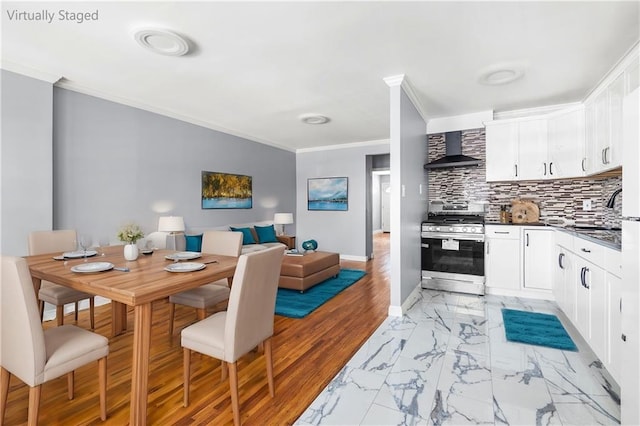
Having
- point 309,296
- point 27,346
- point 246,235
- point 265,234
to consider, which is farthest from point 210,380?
point 265,234

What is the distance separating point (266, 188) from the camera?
21.1ft

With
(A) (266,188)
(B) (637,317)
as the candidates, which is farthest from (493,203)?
(A) (266,188)

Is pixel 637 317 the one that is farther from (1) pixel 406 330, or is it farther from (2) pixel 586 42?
(2) pixel 586 42

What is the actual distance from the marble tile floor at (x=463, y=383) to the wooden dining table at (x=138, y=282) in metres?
0.89

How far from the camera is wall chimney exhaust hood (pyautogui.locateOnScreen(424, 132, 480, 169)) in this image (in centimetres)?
418

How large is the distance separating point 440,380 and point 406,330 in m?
0.82

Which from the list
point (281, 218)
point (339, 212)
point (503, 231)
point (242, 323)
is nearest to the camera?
point (242, 323)

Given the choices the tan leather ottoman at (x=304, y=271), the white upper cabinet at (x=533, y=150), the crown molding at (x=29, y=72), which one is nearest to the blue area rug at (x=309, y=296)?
the tan leather ottoman at (x=304, y=271)

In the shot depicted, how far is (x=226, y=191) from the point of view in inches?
216

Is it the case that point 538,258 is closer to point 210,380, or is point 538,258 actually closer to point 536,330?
point 536,330

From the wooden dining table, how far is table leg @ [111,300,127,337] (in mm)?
604

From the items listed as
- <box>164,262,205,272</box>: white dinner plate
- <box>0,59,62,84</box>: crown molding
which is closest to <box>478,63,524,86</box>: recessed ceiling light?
<box>164,262,205,272</box>: white dinner plate

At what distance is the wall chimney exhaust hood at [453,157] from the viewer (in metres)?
4.18

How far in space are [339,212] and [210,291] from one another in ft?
15.3
